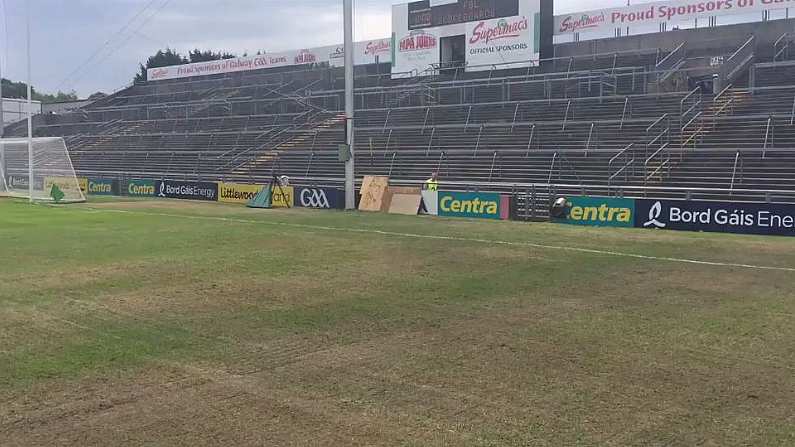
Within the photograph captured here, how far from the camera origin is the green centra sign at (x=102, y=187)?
41.8 m

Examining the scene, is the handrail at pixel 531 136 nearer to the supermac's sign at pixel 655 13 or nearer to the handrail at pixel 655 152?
the handrail at pixel 655 152

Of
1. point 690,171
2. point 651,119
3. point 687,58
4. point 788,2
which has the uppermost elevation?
point 788,2

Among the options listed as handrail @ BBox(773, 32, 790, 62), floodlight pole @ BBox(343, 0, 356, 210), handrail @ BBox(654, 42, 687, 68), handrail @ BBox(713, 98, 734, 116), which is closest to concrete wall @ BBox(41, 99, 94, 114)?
floodlight pole @ BBox(343, 0, 356, 210)

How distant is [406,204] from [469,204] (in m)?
2.68

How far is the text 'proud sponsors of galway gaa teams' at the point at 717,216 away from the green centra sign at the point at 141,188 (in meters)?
26.9

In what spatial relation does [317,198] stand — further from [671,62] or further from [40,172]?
[671,62]

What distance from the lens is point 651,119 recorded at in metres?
31.6

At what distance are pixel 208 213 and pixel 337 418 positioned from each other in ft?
73.5

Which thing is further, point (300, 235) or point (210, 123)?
point (210, 123)

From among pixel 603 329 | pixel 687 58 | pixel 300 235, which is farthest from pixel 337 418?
pixel 687 58

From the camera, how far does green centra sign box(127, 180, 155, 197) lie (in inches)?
1564

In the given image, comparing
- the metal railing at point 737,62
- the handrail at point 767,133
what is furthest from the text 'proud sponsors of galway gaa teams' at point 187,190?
the metal railing at point 737,62

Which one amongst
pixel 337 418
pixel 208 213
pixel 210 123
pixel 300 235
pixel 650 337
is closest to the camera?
pixel 337 418

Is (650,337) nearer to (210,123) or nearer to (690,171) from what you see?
(690,171)
